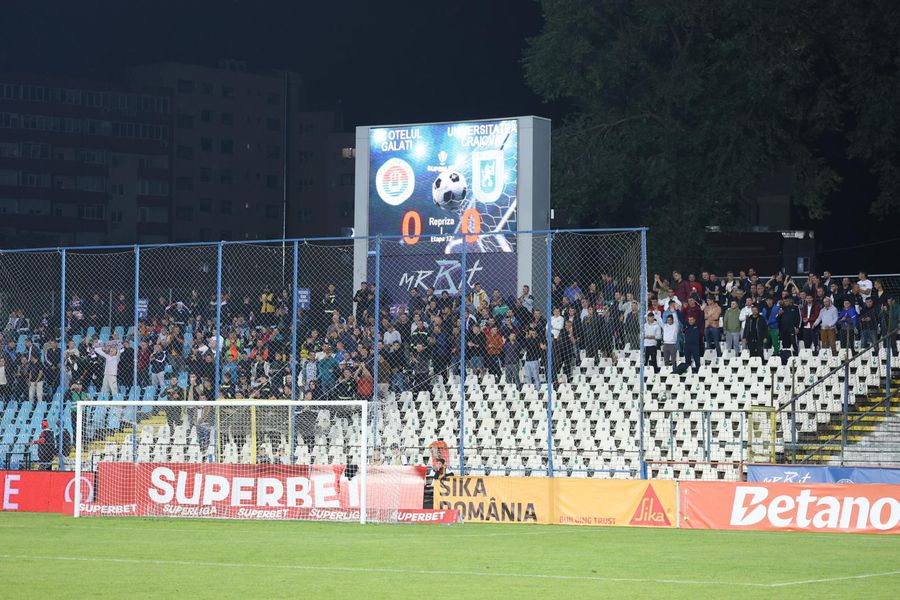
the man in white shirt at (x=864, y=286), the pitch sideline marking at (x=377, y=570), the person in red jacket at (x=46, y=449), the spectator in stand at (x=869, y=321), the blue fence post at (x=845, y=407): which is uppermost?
the man in white shirt at (x=864, y=286)

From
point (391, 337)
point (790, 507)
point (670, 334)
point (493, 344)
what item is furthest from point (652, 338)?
point (790, 507)

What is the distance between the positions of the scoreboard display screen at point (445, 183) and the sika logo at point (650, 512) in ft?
37.5

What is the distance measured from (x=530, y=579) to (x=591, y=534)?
23.9ft

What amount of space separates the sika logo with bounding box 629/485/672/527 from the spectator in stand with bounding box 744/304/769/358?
30.4 feet

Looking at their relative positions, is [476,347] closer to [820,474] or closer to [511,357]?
[511,357]

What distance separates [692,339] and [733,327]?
129 centimetres

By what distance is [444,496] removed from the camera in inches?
1030

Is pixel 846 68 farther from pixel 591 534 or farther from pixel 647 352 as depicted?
pixel 591 534

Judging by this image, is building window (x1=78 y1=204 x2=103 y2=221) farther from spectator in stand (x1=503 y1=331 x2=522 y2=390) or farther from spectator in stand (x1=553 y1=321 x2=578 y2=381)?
spectator in stand (x1=503 y1=331 x2=522 y2=390)

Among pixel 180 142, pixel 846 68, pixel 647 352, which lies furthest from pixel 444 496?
pixel 180 142

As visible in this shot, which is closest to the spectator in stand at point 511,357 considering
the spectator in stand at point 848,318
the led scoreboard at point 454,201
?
the led scoreboard at point 454,201

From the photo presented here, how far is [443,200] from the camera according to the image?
120ft

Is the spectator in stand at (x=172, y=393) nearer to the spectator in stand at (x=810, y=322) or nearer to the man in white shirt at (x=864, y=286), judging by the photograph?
the spectator in stand at (x=810, y=322)

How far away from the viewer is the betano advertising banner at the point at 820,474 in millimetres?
25125
